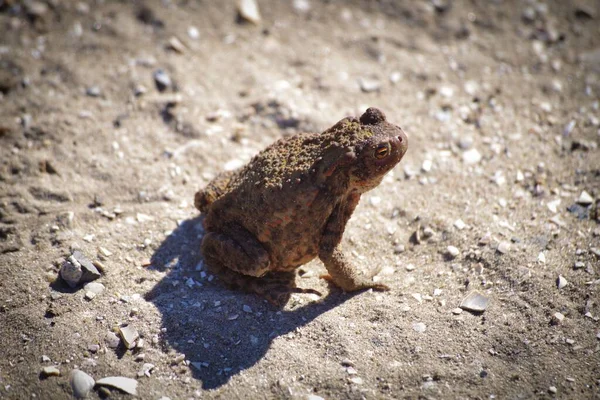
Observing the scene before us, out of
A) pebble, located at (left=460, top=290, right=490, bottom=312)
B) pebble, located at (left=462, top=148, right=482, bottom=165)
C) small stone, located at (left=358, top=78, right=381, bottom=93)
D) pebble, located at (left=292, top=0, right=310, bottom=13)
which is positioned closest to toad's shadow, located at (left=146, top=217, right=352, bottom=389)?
pebble, located at (left=460, top=290, right=490, bottom=312)

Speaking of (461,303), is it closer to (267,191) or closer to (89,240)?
(267,191)

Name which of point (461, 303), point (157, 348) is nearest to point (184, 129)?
point (157, 348)

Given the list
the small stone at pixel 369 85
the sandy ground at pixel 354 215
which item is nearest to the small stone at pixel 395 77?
the sandy ground at pixel 354 215

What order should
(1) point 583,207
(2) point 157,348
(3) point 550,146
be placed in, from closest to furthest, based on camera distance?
(2) point 157,348
(1) point 583,207
(3) point 550,146

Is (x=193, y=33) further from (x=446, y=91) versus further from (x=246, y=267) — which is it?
(x=246, y=267)

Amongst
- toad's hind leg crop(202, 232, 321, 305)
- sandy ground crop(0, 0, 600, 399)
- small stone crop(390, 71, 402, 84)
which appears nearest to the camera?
sandy ground crop(0, 0, 600, 399)

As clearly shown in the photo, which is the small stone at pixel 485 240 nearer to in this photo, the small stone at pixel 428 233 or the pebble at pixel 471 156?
the small stone at pixel 428 233

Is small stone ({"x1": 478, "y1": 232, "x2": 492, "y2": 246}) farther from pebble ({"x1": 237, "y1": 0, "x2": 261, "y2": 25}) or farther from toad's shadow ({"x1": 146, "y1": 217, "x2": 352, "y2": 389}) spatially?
pebble ({"x1": 237, "y1": 0, "x2": 261, "y2": 25})
